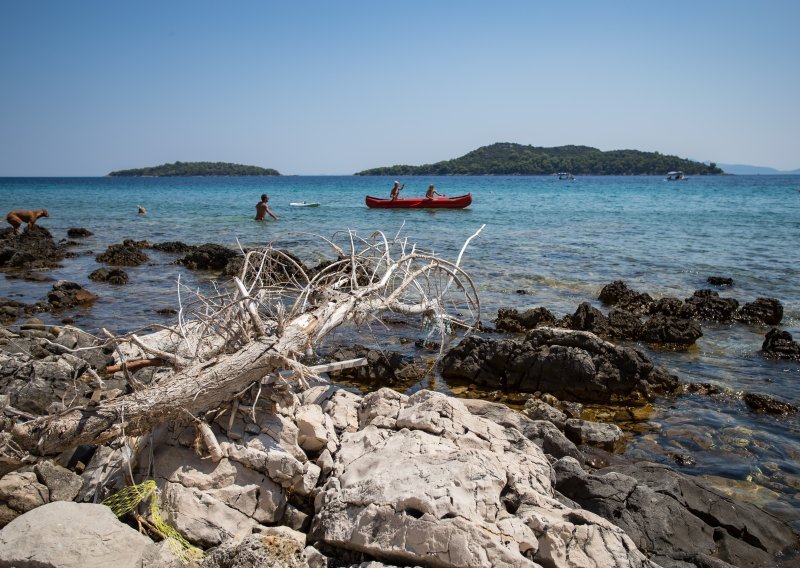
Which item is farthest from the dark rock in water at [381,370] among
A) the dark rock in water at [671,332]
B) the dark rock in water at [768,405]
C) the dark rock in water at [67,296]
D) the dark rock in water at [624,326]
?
the dark rock in water at [67,296]

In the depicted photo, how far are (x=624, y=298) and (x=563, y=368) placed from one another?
5945mm

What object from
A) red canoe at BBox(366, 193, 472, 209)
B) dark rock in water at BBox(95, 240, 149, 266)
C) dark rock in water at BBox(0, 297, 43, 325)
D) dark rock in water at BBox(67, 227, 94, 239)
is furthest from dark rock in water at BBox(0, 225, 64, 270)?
red canoe at BBox(366, 193, 472, 209)

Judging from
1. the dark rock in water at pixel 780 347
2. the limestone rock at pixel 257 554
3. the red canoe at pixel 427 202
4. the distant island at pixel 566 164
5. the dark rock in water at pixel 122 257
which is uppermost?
the distant island at pixel 566 164

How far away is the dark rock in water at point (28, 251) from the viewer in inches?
719

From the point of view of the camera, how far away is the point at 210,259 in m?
18.3

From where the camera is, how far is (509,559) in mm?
3701

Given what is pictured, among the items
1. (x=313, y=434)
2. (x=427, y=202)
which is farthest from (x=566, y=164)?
(x=313, y=434)

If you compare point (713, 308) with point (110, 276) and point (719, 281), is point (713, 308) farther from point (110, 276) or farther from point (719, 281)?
point (110, 276)

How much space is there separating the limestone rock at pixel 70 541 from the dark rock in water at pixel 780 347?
32.8 feet

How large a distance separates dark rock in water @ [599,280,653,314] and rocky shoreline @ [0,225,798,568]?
22.7 feet

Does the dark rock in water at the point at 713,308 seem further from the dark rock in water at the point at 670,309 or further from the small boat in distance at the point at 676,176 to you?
the small boat in distance at the point at 676,176

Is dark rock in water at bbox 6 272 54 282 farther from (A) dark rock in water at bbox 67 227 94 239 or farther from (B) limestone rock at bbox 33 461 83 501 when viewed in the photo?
(B) limestone rock at bbox 33 461 83 501

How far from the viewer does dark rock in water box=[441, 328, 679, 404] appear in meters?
8.16

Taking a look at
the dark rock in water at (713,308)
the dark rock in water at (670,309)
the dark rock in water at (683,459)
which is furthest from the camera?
the dark rock in water at (670,309)
